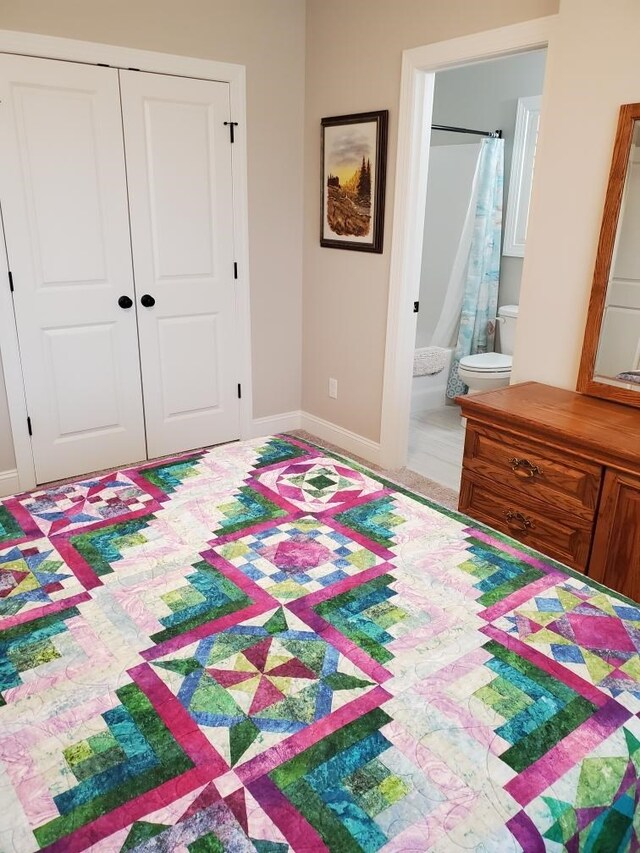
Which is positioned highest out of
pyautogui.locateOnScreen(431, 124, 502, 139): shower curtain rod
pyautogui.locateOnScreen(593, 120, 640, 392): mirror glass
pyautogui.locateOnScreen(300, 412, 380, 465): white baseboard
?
pyautogui.locateOnScreen(431, 124, 502, 139): shower curtain rod

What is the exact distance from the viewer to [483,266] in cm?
489

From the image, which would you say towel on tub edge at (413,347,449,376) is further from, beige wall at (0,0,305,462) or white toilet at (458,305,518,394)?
beige wall at (0,0,305,462)

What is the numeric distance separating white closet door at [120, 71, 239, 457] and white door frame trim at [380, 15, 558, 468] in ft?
3.37

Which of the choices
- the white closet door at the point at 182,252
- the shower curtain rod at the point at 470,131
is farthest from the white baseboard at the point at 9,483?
the shower curtain rod at the point at 470,131

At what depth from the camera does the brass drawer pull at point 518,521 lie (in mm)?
2500

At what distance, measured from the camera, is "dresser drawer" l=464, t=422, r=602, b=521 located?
2250 mm

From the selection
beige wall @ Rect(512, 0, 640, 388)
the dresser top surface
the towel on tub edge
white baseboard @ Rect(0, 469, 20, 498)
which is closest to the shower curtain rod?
the towel on tub edge

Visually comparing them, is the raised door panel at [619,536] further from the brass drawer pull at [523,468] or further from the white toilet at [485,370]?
the white toilet at [485,370]

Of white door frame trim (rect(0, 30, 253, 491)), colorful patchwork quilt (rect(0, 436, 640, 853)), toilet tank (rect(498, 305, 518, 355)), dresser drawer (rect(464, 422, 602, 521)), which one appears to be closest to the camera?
colorful patchwork quilt (rect(0, 436, 640, 853))

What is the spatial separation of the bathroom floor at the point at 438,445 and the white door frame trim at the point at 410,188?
187 mm

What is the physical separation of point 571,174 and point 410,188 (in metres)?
1.01

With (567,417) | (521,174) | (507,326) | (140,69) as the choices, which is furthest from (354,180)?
(567,417)

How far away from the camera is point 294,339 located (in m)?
4.36

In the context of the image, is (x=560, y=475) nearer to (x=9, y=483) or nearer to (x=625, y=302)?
(x=625, y=302)
